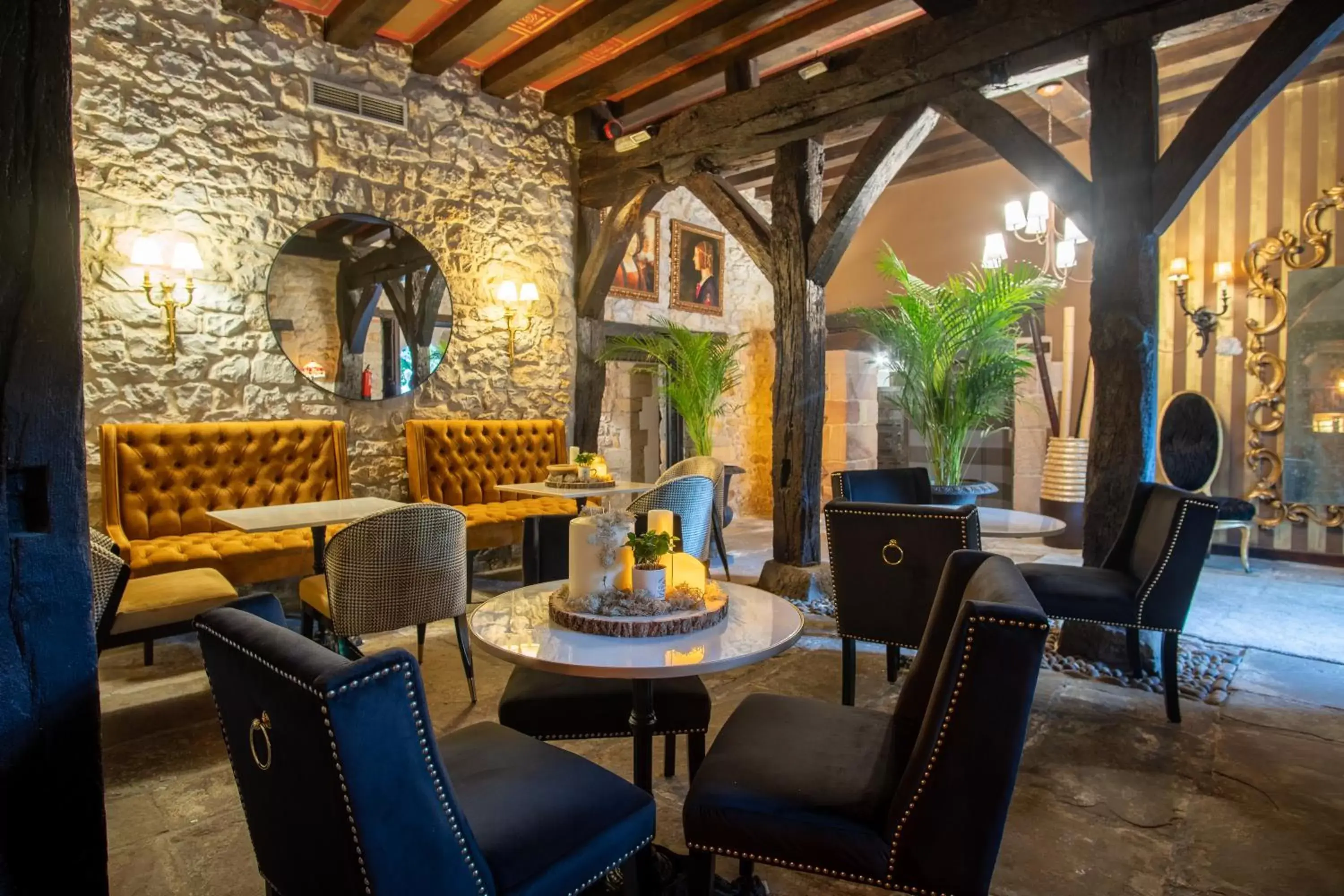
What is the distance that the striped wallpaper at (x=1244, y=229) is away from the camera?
5254 millimetres

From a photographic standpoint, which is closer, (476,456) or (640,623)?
(640,623)

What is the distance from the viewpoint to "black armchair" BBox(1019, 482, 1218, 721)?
2.76m

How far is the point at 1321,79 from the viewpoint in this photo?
520cm

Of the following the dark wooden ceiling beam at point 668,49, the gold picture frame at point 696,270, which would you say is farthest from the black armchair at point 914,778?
the gold picture frame at point 696,270

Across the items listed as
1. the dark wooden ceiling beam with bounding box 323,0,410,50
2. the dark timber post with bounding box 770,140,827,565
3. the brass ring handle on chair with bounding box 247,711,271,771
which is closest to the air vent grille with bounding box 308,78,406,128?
the dark wooden ceiling beam with bounding box 323,0,410,50

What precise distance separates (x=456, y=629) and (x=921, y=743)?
237cm

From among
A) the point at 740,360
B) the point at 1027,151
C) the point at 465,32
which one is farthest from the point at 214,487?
the point at 740,360

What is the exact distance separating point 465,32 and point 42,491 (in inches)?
160

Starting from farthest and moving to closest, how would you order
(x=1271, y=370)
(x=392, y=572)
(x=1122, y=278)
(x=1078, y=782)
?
(x=1271, y=370)
(x=1122, y=278)
(x=392, y=572)
(x=1078, y=782)

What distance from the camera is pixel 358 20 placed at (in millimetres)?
4426

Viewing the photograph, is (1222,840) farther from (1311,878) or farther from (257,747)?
(257,747)

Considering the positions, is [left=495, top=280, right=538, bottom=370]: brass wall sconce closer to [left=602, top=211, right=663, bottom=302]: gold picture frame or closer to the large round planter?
[left=602, top=211, right=663, bottom=302]: gold picture frame

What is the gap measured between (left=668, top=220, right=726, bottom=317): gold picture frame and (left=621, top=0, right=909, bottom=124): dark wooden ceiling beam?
163cm

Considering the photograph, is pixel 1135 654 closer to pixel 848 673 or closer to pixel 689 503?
pixel 848 673
